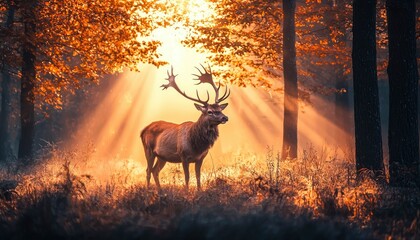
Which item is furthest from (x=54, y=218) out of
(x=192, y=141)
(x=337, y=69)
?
(x=337, y=69)

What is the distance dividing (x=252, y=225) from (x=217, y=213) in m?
0.70

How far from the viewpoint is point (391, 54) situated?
11633 mm

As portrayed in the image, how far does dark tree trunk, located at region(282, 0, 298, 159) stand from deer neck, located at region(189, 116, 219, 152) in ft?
14.4

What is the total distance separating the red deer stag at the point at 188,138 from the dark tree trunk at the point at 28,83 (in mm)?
3791

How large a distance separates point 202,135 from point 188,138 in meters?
0.46

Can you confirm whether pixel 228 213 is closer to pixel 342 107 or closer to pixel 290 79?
pixel 290 79

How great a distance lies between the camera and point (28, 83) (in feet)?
60.6

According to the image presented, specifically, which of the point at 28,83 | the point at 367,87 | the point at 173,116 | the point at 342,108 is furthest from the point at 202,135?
the point at 173,116

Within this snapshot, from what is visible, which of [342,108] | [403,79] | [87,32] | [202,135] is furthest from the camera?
[342,108]

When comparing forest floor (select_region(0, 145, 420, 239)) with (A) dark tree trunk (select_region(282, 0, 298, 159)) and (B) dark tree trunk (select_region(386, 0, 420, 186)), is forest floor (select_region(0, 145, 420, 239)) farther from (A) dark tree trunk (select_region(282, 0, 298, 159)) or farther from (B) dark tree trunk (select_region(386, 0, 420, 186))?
(A) dark tree trunk (select_region(282, 0, 298, 159))

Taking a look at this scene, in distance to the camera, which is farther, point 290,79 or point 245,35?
point 290,79

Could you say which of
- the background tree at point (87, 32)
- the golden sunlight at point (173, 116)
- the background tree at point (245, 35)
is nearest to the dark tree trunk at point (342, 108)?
the golden sunlight at point (173, 116)

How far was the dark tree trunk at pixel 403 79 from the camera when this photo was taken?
11461 millimetres

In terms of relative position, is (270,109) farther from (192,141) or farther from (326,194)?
(326,194)
